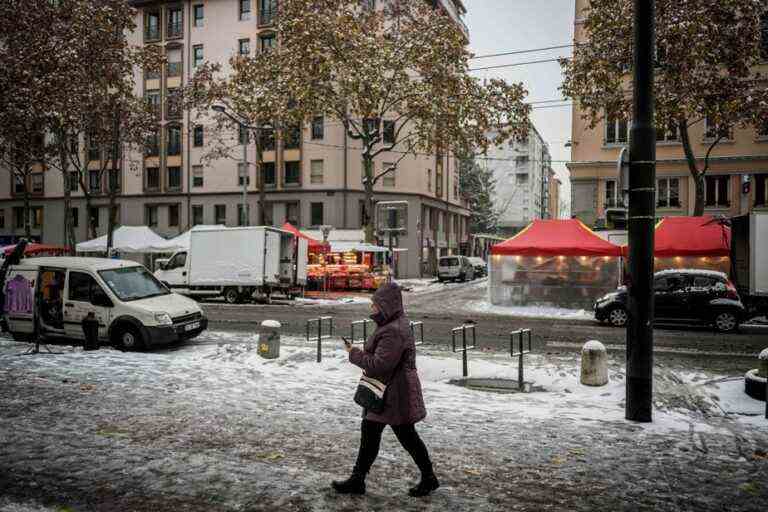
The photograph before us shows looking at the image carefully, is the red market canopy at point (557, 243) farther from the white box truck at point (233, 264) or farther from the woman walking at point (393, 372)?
the woman walking at point (393, 372)

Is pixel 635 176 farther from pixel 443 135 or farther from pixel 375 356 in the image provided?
pixel 443 135

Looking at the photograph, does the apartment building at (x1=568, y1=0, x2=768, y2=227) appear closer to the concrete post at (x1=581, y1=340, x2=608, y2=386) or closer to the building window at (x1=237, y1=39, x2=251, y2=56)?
the building window at (x1=237, y1=39, x2=251, y2=56)

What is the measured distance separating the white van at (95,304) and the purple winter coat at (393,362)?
8.66 metres

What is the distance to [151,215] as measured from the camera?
171 feet

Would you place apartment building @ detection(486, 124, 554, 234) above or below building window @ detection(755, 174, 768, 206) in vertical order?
above

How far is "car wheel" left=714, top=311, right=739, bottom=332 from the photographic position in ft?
54.6

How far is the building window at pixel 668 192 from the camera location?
36031mm

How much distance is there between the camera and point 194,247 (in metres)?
25.3

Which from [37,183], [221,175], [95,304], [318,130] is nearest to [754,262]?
[95,304]

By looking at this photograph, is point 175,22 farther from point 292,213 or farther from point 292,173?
point 292,213

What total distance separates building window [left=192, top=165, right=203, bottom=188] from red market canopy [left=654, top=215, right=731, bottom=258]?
36.6m

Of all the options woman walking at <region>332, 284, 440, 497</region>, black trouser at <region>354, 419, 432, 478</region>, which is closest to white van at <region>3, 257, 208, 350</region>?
black trouser at <region>354, 419, 432, 478</region>

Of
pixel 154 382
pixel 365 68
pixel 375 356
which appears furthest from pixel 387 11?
pixel 375 356

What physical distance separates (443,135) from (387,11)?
253 inches
